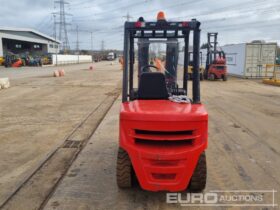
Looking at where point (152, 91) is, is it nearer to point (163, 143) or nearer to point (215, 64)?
point (163, 143)

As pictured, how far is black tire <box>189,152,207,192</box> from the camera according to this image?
4395mm

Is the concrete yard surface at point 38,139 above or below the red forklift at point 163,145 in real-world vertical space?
below

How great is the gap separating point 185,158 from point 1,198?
264 centimetres

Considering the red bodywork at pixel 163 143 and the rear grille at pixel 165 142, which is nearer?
the red bodywork at pixel 163 143

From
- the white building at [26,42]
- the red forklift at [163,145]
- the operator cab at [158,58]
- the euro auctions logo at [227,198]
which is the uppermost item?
the white building at [26,42]

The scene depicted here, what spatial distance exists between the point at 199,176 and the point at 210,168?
124cm

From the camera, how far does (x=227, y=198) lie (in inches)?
179

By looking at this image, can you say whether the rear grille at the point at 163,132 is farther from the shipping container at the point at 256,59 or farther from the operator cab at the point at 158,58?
the shipping container at the point at 256,59

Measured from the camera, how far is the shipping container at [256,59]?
2641 cm

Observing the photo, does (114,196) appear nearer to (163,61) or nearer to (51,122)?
(163,61)

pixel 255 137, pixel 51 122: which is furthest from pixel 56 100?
pixel 255 137

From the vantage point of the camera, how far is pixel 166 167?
4070 millimetres

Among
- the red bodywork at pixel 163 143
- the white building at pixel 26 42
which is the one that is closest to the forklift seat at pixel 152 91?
the red bodywork at pixel 163 143

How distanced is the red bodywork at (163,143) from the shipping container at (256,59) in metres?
23.8
